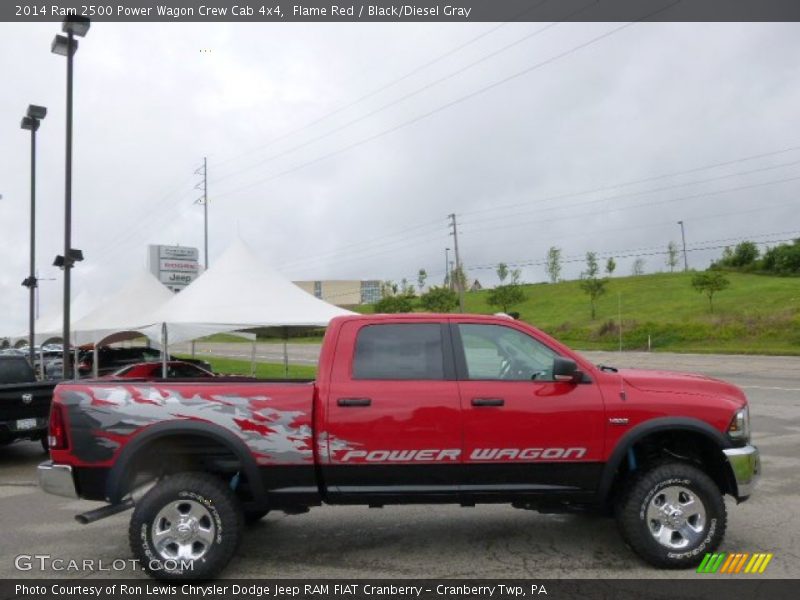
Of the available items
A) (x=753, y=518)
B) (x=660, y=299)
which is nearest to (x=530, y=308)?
(x=660, y=299)

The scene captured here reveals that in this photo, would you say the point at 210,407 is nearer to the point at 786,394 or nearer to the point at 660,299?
the point at 786,394

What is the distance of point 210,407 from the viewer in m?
4.97

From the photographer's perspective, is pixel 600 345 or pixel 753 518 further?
pixel 600 345

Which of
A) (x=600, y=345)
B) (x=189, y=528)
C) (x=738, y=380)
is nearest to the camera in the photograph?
(x=189, y=528)

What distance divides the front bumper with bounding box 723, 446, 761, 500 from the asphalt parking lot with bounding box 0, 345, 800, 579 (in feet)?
1.78

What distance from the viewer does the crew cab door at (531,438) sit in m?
4.97

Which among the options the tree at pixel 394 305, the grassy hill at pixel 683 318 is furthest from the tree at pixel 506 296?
the tree at pixel 394 305

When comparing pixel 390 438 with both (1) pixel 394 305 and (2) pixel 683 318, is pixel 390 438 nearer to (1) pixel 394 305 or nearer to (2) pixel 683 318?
(2) pixel 683 318

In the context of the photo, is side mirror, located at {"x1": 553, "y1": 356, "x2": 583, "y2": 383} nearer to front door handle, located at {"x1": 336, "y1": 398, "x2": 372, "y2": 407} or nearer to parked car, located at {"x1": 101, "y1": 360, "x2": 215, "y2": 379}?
front door handle, located at {"x1": 336, "y1": 398, "x2": 372, "y2": 407}

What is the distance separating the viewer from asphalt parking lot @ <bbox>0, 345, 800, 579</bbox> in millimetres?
5090

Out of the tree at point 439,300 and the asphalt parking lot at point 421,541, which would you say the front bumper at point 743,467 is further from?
the tree at point 439,300

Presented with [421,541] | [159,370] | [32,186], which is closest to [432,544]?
[421,541]

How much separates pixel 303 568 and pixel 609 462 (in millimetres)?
2316

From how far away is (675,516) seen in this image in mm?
4984
